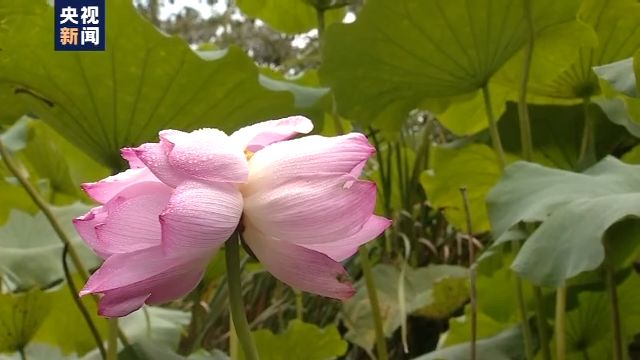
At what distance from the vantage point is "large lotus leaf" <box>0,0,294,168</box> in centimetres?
79

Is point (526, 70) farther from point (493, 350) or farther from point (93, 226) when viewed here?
point (93, 226)

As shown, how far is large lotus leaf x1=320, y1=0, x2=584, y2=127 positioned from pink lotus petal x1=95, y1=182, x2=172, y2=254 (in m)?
0.61

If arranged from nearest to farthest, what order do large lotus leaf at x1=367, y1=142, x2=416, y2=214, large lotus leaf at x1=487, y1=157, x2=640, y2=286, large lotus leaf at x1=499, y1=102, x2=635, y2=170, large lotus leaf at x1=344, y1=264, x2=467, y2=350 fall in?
large lotus leaf at x1=487, y1=157, x2=640, y2=286 → large lotus leaf at x1=499, y1=102, x2=635, y2=170 → large lotus leaf at x1=344, y1=264, x2=467, y2=350 → large lotus leaf at x1=367, y1=142, x2=416, y2=214

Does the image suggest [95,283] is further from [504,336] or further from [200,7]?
[200,7]

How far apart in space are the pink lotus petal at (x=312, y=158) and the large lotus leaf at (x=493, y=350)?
0.58m

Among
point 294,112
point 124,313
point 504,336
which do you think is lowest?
point 504,336

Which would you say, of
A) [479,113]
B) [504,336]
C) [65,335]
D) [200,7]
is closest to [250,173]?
[504,336]

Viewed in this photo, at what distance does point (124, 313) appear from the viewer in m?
0.30

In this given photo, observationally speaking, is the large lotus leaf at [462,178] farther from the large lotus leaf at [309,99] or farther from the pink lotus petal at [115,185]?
the pink lotus petal at [115,185]

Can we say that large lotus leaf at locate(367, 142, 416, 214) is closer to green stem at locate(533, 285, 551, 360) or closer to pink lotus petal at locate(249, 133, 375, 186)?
green stem at locate(533, 285, 551, 360)

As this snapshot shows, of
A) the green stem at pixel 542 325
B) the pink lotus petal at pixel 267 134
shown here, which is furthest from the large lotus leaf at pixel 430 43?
the pink lotus petal at pixel 267 134

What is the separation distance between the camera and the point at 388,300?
1271 mm

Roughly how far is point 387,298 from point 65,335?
0.44 metres

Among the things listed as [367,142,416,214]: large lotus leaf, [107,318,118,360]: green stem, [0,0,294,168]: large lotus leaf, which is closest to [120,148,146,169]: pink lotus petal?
[107,318,118,360]: green stem
